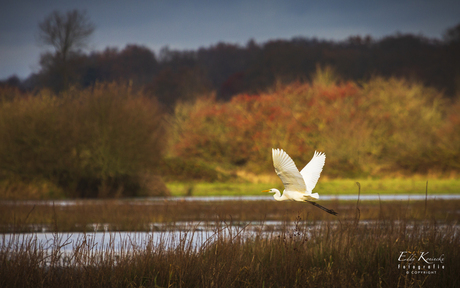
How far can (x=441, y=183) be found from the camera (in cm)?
2433

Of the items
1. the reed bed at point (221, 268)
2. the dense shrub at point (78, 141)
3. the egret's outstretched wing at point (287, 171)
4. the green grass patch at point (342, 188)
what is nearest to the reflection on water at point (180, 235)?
the reed bed at point (221, 268)

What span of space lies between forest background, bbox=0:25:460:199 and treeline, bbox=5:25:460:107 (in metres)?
0.16

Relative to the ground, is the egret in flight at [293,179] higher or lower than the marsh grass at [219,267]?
higher

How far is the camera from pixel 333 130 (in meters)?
30.4

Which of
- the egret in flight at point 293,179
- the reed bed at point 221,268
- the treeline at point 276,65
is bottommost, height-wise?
the reed bed at point 221,268

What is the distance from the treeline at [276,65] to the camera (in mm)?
46531

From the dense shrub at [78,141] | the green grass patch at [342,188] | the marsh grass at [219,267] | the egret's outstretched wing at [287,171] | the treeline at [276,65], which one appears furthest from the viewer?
the treeline at [276,65]

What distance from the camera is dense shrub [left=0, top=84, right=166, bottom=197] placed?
19.1 m

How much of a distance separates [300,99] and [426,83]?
18249 millimetres

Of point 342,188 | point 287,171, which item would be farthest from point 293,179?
point 342,188

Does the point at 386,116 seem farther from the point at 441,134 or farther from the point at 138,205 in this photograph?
the point at 138,205

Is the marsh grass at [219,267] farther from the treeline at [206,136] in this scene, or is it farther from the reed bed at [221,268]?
the treeline at [206,136]

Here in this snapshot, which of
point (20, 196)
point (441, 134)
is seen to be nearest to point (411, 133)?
point (441, 134)

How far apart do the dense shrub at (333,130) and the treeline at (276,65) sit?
1027cm
